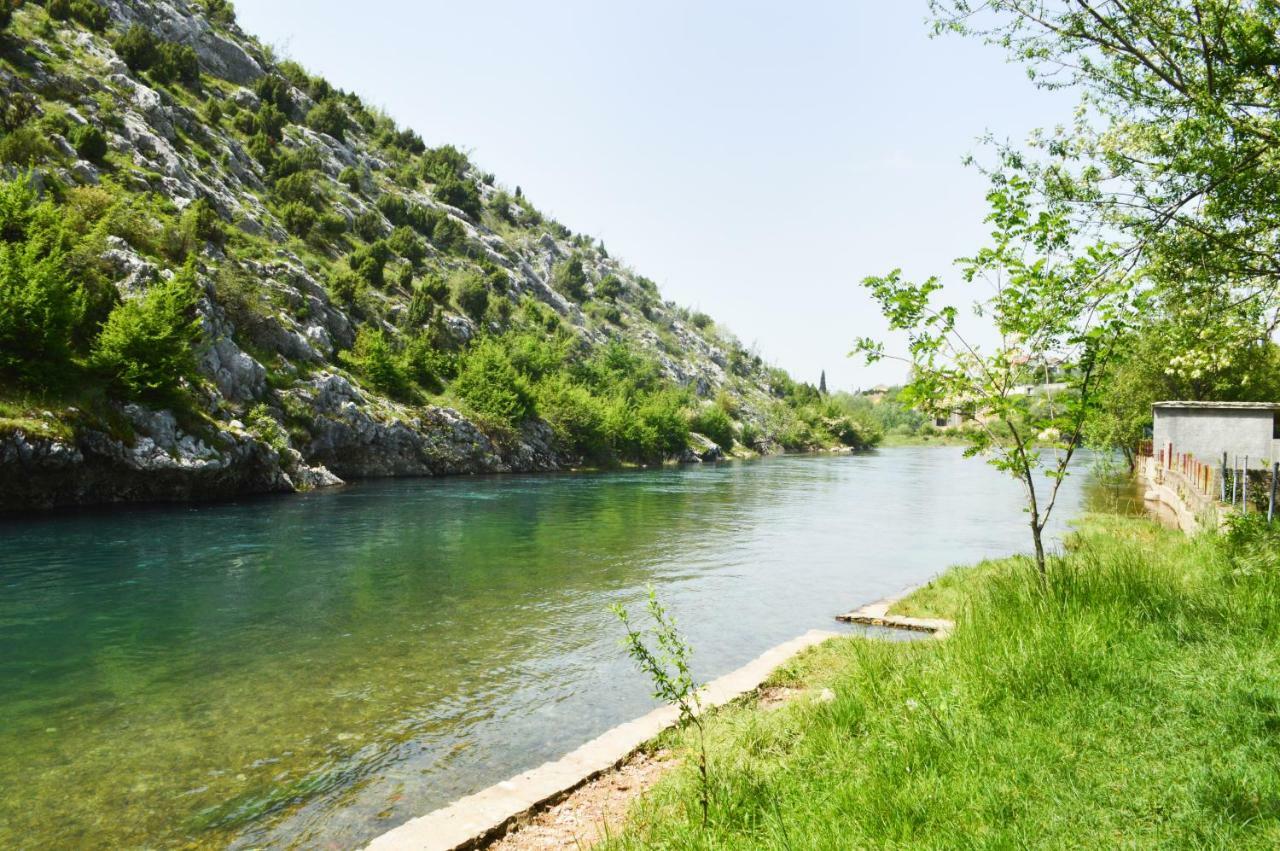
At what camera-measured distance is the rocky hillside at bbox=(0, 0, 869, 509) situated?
3027 cm

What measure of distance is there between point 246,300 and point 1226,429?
54811mm

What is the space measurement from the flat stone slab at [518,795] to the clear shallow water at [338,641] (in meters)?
0.97

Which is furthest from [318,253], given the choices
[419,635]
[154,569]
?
[419,635]

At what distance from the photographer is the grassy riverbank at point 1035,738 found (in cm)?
430

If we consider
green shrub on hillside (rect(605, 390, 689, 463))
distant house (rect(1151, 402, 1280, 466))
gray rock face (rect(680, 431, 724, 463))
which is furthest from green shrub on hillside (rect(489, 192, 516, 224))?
distant house (rect(1151, 402, 1280, 466))

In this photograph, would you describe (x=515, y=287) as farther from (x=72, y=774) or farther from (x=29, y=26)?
(x=72, y=774)

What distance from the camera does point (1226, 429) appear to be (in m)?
34.8

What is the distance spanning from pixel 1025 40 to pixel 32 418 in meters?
33.1

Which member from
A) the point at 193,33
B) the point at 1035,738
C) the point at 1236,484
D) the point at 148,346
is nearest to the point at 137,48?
the point at 193,33

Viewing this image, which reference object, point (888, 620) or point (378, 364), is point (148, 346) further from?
point (888, 620)

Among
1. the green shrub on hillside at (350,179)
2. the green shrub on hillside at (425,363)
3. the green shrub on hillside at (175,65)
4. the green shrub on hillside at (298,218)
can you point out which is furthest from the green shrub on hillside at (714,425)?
the green shrub on hillside at (175,65)

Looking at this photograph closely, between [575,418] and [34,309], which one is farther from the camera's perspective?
[575,418]

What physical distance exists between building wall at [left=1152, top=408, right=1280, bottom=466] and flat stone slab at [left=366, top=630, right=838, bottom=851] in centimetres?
3540

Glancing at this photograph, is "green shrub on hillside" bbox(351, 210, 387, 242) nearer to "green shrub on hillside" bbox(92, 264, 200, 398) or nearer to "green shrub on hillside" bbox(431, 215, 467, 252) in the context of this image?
"green shrub on hillside" bbox(431, 215, 467, 252)
